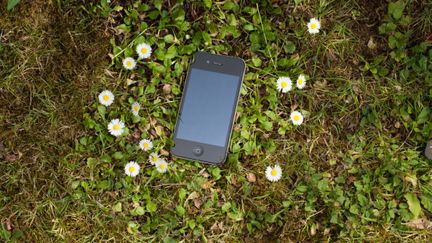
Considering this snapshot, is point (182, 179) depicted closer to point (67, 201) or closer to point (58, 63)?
point (67, 201)

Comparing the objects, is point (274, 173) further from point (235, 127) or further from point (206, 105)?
point (206, 105)

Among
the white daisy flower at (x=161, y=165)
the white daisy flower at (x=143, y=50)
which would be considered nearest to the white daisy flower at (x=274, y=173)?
the white daisy flower at (x=161, y=165)

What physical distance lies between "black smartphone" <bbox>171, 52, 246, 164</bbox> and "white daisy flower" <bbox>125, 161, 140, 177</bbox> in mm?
171

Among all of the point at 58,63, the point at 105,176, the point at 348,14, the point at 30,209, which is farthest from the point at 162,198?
the point at 348,14

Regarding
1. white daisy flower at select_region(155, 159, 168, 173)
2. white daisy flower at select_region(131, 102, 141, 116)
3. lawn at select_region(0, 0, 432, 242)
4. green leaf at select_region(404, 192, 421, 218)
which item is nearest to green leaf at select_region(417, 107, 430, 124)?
lawn at select_region(0, 0, 432, 242)

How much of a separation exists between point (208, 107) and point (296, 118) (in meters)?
0.38

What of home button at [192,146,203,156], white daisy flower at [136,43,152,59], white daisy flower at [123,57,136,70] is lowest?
home button at [192,146,203,156]

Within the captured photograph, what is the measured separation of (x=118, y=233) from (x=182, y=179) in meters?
0.36

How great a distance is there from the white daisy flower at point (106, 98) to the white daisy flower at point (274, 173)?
743 mm

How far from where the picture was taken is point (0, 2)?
224 cm

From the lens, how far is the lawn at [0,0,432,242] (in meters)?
2.11

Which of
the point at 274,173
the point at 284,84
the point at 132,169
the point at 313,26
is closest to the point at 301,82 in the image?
the point at 284,84

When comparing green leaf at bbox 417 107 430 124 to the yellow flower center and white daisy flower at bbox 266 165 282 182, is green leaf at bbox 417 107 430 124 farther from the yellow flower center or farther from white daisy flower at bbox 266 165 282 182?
the yellow flower center

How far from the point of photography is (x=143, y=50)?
216 centimetres
